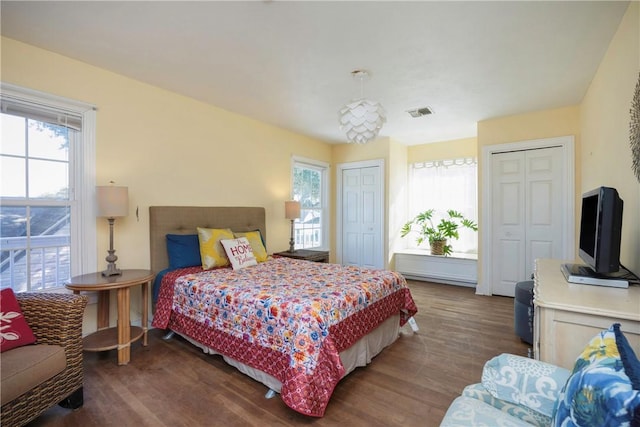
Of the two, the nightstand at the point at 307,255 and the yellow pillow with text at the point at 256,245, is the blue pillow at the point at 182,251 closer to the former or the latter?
the yellow pillow with text at the point at 256,245

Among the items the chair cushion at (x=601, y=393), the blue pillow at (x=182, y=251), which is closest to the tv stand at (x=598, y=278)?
the chair cushion at (x=601, y=393)

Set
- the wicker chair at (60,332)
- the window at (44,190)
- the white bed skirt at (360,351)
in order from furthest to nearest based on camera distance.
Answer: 1. the window at (44,190)
2. the white bed skirt at (360,351)
3. the wicker chair at (60,332)

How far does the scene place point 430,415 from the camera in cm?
171

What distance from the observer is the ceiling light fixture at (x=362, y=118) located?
2.14 m

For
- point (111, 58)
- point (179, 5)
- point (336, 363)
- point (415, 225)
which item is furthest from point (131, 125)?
point (415, 225)

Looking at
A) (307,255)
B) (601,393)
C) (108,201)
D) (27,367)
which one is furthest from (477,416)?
(307,255)

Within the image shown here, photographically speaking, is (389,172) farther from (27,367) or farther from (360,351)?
(27,367)

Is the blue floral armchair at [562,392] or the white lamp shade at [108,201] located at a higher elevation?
the white lamp shade at [108,201]

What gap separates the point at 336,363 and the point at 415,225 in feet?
13.7

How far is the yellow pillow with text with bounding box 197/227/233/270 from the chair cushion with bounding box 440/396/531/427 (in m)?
2.41

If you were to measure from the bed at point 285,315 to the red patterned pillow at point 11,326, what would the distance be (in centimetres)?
99

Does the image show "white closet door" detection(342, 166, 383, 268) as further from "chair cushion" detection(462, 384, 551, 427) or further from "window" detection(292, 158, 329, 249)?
"chair cushion" detection(462, 384, 551, 427)

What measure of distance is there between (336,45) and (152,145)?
6.83 ft

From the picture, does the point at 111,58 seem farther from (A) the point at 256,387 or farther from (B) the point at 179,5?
(A) the point at 256,387
